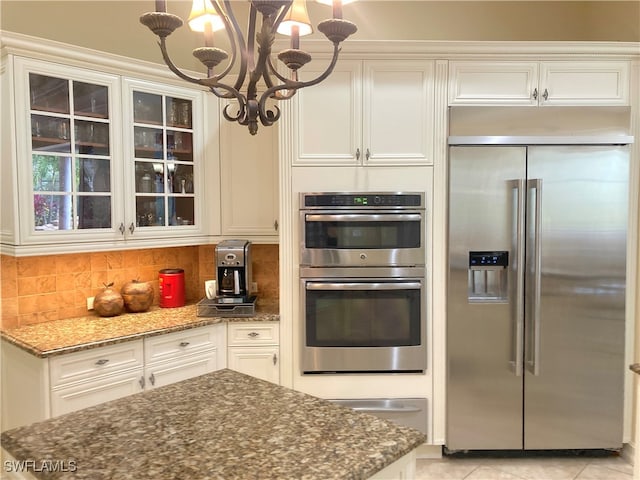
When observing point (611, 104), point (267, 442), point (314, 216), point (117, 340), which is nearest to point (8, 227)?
point (117, 340)

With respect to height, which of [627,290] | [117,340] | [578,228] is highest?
[578,228]

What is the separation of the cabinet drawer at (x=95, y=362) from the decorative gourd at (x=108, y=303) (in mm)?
420

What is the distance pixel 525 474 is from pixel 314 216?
1.95m

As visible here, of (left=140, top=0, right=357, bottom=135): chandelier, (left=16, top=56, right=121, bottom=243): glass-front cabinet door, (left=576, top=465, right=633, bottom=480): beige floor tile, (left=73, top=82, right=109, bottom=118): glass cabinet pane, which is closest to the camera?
(left=140, top=0, right=357, bottom=135): chandelier

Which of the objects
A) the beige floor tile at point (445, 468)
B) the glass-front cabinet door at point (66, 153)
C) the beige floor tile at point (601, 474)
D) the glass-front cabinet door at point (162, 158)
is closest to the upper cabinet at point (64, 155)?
the glass-front cabinet door at point (66, 153)

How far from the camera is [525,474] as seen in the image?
109 inches

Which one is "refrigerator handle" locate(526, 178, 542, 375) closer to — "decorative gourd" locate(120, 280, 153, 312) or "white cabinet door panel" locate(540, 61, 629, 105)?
"white cabinet door panel" locate(540, 61, 629, 105)

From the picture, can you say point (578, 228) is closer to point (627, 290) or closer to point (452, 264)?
point (627, 290)

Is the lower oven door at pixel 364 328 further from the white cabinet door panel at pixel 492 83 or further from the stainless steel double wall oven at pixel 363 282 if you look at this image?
the white cabinet door panel at pixel 492 83

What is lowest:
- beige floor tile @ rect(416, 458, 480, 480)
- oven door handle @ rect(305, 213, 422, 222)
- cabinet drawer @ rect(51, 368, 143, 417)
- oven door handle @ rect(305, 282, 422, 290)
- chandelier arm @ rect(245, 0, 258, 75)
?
beige floor tile @ rect(416, 458, 480, 480)

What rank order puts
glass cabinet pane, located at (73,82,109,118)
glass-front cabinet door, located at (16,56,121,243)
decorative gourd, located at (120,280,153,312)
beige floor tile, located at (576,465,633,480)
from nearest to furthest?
glass-front cabinet door, located at (16,56,121,243)
glass cabinet pane, located at (73,82,109,118)
beige floor tile, located at (576,465,633,480)
decorative gourd, located at (120,280,153,312)

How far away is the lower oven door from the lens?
2814 millimetres

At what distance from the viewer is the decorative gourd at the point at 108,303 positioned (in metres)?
2.85

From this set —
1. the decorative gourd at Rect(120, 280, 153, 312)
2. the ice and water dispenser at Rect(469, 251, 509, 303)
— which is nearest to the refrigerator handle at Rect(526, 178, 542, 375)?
the ice and water dispenser at Rect(469, 251, 509, 303)
